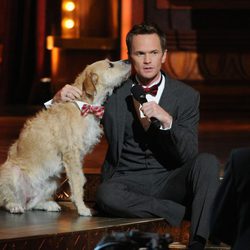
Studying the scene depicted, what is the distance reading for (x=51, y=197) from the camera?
506 cm

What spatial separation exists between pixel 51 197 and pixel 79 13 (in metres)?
6.76

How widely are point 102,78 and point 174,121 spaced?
18.7 inches

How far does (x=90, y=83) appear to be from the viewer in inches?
189

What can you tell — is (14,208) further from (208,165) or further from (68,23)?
(68,23)

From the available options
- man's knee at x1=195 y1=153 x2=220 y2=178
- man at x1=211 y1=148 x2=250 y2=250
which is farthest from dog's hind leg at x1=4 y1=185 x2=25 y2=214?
man at x1=211 y1=148 x2=250 y2=250

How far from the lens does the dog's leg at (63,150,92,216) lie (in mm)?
4789

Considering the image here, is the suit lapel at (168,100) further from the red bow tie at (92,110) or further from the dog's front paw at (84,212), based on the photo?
the dog's front paw at (84,212)

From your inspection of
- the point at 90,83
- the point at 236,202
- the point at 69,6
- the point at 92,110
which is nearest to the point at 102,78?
the point at 90,83

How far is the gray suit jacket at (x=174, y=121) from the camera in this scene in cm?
463

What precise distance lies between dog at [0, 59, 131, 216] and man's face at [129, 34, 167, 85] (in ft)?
0.62

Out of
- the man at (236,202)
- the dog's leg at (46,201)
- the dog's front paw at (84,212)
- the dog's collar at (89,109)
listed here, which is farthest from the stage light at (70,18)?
the man at (236,202)

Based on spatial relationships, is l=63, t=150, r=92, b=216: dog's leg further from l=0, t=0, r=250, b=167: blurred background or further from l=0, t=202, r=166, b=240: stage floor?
l=0, t=0, r=250, b=167: blurred background

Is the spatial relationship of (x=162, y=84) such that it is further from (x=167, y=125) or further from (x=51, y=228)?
(x=51, y=228)

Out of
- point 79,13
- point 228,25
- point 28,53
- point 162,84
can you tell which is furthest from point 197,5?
point 162,84
